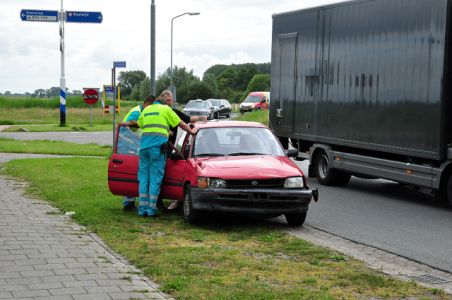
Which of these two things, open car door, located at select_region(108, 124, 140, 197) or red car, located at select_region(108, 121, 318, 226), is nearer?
red car, located at select_region(108, 121, 318, 226)

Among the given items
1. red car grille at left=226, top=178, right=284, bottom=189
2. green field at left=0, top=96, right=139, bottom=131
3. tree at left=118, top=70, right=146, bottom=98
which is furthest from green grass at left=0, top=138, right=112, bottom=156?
tree at left=118, top=70, right=146, bottom=98

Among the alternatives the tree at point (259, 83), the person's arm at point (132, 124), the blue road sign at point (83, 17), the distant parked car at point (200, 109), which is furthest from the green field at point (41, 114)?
the tree at point (259, 83)

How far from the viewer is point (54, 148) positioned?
990 inches

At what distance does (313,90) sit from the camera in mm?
16156

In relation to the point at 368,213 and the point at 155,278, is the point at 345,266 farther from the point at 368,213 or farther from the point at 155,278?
the point at 368,213

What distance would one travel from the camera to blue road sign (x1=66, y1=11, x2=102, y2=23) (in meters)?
36.5

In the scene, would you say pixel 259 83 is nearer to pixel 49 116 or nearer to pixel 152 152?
pixel 49 116

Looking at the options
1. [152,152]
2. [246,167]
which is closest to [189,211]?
[246,167]

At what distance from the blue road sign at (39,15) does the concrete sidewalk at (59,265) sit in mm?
27747

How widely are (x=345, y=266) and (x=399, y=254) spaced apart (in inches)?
47.6

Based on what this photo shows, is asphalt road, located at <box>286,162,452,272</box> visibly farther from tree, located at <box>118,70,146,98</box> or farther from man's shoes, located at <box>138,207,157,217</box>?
tree, located at <box>118,70,146,98</box>

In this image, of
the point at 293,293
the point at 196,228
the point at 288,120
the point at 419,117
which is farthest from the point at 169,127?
the point at 288,120

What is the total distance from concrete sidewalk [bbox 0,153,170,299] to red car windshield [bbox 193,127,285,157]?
2.17 m

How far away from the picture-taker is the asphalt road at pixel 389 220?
8.95m
